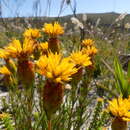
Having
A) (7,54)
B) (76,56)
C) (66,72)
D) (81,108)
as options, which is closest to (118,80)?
(81,108)

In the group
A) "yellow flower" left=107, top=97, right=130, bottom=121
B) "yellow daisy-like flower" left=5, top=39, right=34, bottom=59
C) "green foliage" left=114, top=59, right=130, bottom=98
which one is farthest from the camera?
"green foliage" left=114, top=59, right=130, bottom=98

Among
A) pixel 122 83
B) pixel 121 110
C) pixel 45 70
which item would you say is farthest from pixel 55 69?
pixel 122 83

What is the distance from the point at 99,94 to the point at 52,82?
281 centimetres

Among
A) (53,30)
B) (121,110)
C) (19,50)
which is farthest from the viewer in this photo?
(53,30)

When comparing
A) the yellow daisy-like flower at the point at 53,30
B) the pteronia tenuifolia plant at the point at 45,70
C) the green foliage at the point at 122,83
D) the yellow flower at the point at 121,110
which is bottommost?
the green foliage at the point at 122,83

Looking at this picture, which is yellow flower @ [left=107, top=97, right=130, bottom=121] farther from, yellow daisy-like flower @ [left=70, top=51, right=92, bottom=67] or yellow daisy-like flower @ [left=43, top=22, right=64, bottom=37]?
yellow daisy-like flower @ [left=43, top=22, right=64, bottom=37]

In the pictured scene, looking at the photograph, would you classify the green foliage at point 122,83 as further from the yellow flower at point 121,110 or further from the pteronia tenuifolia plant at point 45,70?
the yellow flower at point 121,110

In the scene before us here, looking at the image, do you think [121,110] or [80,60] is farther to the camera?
[80,60]

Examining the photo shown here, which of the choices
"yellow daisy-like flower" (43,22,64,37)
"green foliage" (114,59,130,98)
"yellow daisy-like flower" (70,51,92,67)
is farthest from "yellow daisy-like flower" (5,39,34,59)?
"green foliage" (114,59,130,98)

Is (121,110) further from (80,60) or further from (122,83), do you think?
(122,83)

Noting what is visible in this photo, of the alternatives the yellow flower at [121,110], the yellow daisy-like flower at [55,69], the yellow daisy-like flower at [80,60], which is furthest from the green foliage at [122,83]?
Answer: the yellow daisy-like flower at [55,69]

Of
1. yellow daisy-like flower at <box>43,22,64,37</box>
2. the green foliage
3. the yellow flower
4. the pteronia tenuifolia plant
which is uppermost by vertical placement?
yellow daisy-like flower at <box>43,22,64,37</box>

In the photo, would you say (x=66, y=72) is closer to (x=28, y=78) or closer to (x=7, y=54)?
(x=28, y=78)

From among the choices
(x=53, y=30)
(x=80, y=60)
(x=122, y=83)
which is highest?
(x=53, y=30)
